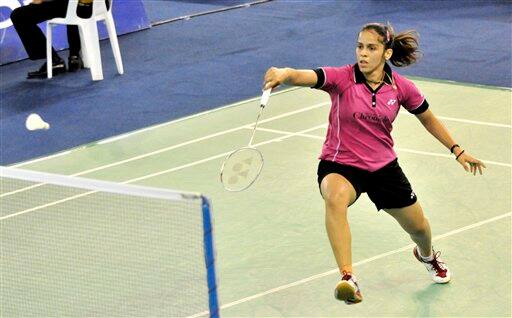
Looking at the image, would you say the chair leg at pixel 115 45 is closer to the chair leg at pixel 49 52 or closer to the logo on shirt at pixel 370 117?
the chair leg at pixel 49 52

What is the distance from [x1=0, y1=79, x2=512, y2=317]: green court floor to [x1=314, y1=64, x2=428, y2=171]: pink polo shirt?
102 cm

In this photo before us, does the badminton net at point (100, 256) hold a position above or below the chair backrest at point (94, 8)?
above

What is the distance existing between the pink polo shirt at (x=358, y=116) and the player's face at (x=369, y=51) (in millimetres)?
98

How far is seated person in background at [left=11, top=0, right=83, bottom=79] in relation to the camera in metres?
13.2

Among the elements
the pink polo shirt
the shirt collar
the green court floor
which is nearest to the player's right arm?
the pink polo shirt

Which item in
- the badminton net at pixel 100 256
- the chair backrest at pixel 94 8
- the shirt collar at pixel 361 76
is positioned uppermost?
the shirt collar at pixel 361 76

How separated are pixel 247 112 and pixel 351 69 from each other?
505 cm

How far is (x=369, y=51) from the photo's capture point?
6176 mm

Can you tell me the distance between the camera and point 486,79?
1203 centimetres

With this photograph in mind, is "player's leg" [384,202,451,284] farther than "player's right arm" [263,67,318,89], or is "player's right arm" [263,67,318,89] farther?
"player's leg" [384,202,451,284]

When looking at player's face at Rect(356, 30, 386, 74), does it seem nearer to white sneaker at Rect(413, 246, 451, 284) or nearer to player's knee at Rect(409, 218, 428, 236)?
player's knee at Rect(409, 218, 428, 236)

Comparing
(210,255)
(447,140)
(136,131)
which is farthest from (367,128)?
(136,131)

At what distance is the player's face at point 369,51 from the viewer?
616 cm

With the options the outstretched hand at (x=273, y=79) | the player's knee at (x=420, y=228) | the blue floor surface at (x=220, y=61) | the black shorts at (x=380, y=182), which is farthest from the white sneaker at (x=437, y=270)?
the blue floor surface at (x=220, y=61)
